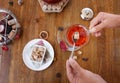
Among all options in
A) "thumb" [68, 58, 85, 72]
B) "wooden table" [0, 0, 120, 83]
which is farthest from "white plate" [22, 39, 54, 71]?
"thumb" [68, 58, 85, 72]

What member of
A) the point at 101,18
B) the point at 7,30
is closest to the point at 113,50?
the point at 101,18

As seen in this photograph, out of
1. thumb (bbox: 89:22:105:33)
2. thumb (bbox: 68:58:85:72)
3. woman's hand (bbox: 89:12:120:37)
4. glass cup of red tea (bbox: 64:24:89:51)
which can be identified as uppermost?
woman's hand (bbox: 89:12:120:37)

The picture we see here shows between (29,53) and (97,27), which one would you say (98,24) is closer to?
(97,27)

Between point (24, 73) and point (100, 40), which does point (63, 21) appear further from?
point (24, 73)

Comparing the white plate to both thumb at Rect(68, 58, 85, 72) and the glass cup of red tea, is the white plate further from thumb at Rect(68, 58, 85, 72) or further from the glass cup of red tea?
thumb at Rect(68, 58, 85, 72)

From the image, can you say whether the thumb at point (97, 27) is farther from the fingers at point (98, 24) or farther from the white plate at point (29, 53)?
the white plate at point (29, 53)

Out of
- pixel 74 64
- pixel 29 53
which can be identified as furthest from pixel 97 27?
pixel 29 53

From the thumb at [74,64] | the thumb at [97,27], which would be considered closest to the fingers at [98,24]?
the thumb at [97,27]
